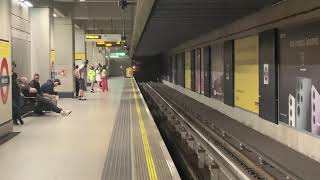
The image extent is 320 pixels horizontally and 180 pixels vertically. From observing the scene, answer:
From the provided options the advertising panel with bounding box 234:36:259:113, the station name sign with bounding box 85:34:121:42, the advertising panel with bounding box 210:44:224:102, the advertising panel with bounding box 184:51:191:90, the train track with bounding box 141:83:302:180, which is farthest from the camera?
the station name sign with bounding box 85:34:121:42

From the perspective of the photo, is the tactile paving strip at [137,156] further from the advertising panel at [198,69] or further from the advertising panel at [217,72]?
the advertising panel at [198,69]

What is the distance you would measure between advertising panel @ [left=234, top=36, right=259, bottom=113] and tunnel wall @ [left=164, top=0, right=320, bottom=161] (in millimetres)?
176

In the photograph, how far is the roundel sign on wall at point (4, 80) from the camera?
969cm

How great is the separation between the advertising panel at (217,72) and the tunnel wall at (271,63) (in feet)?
3.15

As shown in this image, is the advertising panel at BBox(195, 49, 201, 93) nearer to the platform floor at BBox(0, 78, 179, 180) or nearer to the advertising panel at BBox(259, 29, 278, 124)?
the platform floor at BBox(0, 78, 179, 180)

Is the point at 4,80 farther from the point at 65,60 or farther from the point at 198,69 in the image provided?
the point at 198,69

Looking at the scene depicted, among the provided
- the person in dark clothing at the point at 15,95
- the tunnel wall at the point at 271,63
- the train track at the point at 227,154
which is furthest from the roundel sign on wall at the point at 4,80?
the tunnel wall at the point at 271,63

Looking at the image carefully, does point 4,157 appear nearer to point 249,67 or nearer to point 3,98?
point 3,98

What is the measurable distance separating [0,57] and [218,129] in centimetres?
688

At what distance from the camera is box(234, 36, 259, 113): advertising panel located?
1349 centimetres

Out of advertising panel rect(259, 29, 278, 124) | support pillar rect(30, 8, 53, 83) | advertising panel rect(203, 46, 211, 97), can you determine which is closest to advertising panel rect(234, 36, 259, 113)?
advertising panel rect(259, 29, 278, 124)

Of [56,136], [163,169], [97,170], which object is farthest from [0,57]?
[163,169]

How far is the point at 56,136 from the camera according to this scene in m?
10.1

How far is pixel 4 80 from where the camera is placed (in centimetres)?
998
